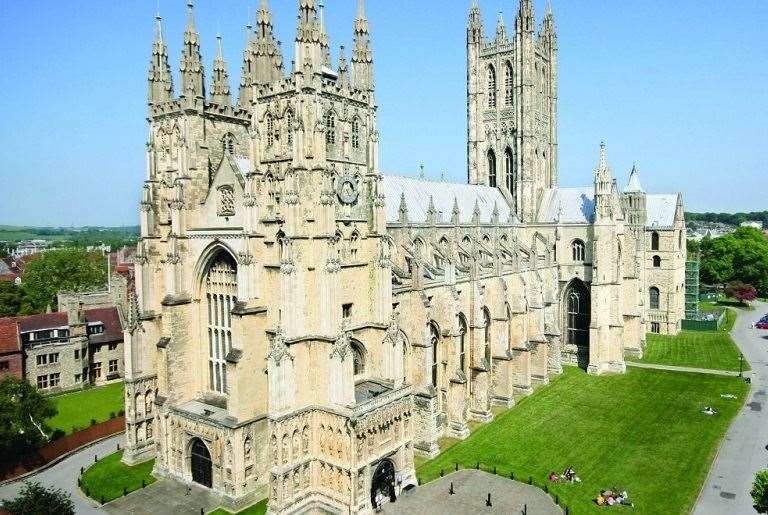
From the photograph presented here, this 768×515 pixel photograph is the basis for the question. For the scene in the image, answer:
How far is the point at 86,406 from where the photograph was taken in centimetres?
4794

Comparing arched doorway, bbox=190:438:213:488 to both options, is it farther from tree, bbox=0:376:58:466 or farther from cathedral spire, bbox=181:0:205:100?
cathedral spire, bbox=181:0:205:100

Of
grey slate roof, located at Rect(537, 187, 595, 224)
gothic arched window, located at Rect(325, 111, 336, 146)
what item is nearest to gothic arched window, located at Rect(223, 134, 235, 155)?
gothic arched window, located at Rect(325, 111, 336, 146)

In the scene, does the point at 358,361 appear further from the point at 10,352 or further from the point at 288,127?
the point at 10,352

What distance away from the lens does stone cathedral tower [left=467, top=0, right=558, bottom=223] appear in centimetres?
5947

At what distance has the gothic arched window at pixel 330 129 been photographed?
30.7 meters

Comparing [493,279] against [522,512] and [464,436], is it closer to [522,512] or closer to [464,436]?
[464,436]

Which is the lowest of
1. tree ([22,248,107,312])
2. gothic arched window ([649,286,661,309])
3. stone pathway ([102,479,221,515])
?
stone pathway ([102,479,221,515])

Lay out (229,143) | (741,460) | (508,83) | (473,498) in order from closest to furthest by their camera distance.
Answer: (473,498) → (741,460) → (229,143) → (508,83)

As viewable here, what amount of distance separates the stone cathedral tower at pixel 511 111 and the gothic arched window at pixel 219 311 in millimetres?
36516

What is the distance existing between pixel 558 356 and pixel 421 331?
23062 millimetres

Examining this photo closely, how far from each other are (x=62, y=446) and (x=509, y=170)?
49.1 metres

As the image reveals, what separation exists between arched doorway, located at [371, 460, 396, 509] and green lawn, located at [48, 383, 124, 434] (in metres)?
25.5

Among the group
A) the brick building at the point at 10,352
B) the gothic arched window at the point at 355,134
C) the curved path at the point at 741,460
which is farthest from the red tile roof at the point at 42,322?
the curved path at the point at 741,460

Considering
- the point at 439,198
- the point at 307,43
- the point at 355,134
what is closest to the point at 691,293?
the point at 439,198
